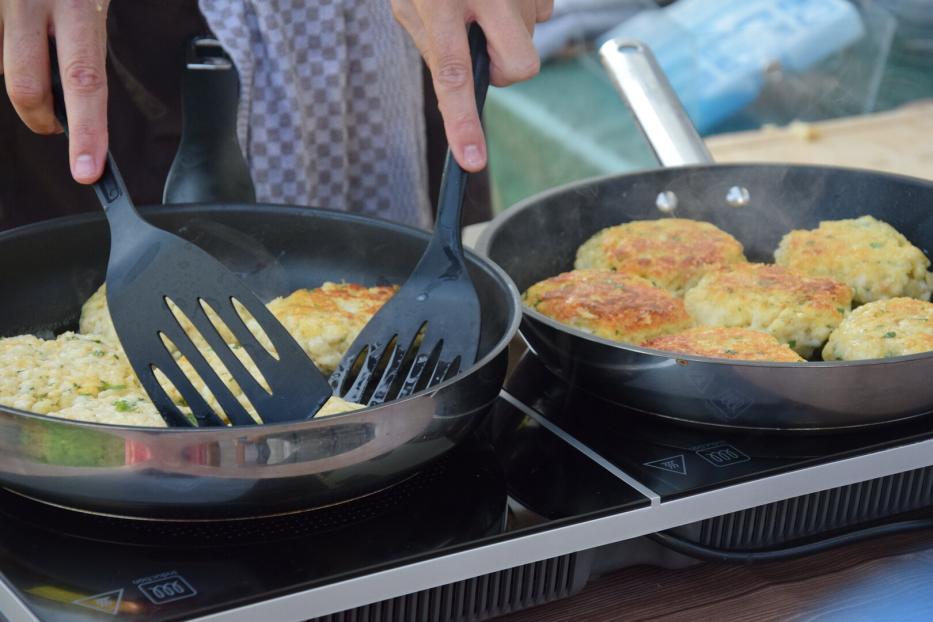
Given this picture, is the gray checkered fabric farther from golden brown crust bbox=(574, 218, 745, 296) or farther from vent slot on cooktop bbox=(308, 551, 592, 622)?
vent slot on cooktop bbox=(308, 551, 592, 622)

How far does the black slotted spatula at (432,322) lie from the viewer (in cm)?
116

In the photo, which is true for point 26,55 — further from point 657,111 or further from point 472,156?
point 657,111

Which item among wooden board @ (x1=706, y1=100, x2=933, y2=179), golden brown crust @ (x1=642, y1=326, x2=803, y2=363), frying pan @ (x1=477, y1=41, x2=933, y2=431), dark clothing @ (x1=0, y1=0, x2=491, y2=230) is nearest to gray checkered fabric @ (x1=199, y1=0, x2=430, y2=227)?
dark clothing @ (x1=0, y1=0, x2=491, y2=230)

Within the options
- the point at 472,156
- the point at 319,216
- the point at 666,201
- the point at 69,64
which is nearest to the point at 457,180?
the point at 472,156

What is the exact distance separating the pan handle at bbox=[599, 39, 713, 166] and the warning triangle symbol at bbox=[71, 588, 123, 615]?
3.91 ft

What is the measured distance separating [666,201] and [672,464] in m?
0.76

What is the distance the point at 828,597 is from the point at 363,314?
63 cm

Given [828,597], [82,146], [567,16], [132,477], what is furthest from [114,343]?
[567,16]

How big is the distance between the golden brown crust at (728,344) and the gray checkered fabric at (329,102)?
0.75 m

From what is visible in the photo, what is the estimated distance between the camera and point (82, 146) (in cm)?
108

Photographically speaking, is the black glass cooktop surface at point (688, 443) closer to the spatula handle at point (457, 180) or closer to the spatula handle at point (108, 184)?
the spatula handle at point (457, 180)

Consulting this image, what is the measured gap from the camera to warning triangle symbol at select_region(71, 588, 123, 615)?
2.79ft

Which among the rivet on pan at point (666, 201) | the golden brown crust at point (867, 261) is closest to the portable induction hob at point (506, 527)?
the golden brown crust at point (867, 261)

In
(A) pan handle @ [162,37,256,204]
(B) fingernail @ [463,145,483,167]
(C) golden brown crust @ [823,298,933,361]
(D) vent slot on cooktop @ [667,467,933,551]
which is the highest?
(B) fingernail @ [463,145,483,167]
